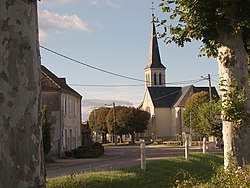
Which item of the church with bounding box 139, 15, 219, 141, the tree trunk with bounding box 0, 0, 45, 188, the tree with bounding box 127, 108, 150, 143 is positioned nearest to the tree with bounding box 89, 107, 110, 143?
the tree with bounding box 127, 108, 150, 143

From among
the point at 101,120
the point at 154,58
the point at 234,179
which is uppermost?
A: the point at 154,58

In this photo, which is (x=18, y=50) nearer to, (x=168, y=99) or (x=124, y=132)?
(x=124, y=132)

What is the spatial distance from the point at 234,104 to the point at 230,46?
1233 millimetres

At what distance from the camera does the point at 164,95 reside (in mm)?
106062

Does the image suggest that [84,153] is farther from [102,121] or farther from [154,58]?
[154,58]

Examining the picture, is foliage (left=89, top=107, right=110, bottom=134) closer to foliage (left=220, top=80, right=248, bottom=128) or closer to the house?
the house

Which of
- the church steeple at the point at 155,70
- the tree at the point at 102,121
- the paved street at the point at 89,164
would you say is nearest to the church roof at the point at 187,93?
the church steeple at the point at 155,70

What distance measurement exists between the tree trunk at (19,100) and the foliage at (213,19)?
6412mm

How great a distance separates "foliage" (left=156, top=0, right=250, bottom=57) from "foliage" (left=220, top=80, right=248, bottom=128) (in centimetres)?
103

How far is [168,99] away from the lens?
106 m

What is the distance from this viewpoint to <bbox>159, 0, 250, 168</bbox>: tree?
9.37m

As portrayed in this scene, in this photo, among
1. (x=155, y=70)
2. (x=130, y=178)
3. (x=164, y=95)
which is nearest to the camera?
(x=130, y=178)

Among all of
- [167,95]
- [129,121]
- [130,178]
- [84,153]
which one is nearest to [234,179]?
[130,178]

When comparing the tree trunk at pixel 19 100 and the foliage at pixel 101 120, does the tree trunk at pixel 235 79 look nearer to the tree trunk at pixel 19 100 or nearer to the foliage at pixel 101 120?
the tree trunk at pixel 19 100
